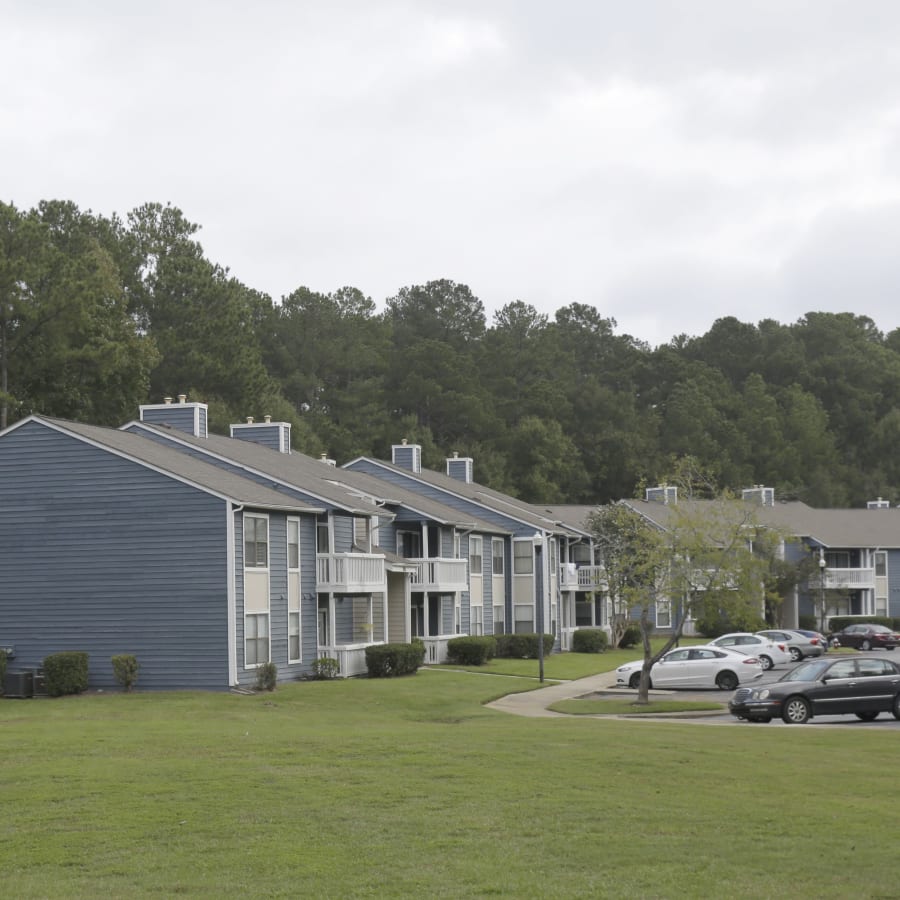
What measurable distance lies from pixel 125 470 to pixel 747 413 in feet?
285

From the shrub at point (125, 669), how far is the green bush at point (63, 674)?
2.91ft

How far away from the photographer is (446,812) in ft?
51.1

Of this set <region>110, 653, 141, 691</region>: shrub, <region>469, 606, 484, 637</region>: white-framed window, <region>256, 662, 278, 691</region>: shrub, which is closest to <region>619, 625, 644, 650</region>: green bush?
<region>469, 606, 484, 637</region>: white-framed window

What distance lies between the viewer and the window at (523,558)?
60.2 metres

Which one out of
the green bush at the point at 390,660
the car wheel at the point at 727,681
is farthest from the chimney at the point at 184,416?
the car wheel at the point at 727,681

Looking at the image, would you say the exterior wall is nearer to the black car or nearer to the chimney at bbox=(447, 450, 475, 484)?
the black car

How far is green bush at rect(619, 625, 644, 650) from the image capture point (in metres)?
66.3

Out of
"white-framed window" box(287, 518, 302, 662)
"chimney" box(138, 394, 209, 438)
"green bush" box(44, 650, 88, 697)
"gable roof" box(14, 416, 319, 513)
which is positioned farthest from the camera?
"chimney" box(138, 394, 209, 438)

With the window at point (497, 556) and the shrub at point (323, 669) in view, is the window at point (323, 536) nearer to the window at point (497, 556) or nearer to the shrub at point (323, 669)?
the shrub at point (323, 669)

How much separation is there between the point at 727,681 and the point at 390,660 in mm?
9929

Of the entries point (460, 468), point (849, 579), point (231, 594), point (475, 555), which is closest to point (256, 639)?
point (231, 594)

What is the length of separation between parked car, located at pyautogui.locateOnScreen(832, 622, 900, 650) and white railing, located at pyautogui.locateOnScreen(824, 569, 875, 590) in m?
11.5

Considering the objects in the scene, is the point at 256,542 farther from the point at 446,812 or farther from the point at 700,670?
the point at 446,812

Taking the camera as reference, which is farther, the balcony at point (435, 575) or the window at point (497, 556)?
the window at point (497, 556)
